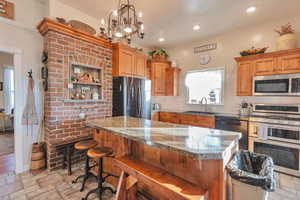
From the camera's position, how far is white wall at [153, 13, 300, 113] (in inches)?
129

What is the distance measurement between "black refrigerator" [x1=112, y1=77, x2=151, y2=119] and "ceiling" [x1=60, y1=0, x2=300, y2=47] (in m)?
1.44

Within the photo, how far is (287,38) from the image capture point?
113 inches

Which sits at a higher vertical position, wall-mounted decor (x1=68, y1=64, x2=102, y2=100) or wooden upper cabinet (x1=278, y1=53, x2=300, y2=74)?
wooden upper cabinet (x1=278, y1=53, x2=300, y2=74)

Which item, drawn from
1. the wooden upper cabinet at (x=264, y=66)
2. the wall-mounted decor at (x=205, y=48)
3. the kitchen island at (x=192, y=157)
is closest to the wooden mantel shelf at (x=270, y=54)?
the wooden upper cabinet at (x=264, y=66)

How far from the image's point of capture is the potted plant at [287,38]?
9.36 feet

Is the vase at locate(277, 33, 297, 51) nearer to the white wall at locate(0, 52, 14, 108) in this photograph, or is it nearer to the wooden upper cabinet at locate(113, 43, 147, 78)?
Answer: the wooden upper cabinet at locate(113, 43, 147, 78)

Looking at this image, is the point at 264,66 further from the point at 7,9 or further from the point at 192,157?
the point at 7,9

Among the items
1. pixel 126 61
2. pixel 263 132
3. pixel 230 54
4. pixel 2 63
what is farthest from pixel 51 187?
pixel 2 63

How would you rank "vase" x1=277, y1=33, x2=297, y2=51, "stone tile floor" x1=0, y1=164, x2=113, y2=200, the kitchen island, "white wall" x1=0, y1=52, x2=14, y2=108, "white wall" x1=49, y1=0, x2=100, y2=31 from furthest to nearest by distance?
"white wall" x1=0, y1=52, x2=14, y2=108
"vase" x1=277, y1=33, x2=297, y2=51
"white wall" x1=49, y1=0, x2=100, y2=31
"stone tile floor" x1=0, y1=164, x2=113, y2=200
the kitchen island

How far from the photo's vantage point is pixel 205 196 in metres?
1.13

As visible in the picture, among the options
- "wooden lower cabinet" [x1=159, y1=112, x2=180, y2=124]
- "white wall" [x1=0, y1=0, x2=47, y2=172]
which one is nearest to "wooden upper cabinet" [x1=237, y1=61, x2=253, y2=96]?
"wooden lower cabinet" [x1=159, y1=112, x2=180, y2=124]

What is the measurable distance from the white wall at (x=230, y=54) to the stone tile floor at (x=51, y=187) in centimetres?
178

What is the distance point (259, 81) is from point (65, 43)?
4031 mm

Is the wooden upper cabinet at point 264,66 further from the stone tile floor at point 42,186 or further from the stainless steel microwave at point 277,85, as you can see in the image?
the stone tile floor at point 42,186
